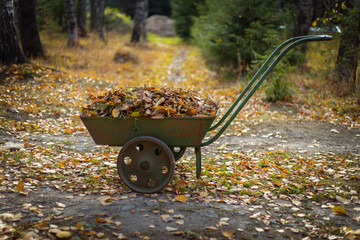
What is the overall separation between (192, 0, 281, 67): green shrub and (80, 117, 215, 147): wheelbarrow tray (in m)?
6.61

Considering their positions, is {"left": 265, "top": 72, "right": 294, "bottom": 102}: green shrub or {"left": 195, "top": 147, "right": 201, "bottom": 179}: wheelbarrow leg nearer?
{"left": 195, "top": 147, "right": 201, "bottom": 179}: wheelbarrow leg

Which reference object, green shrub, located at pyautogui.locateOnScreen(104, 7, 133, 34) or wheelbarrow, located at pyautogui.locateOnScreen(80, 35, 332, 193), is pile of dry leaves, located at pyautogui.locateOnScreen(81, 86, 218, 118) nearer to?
wheelbarrow, located at pyautogui.locateOnScreen(80, 35, 332, 193)

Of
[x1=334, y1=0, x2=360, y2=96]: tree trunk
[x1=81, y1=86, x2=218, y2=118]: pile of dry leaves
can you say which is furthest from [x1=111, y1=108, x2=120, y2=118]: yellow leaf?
[x1=334, y1=0, x2=360, y2=96]: tree trunk

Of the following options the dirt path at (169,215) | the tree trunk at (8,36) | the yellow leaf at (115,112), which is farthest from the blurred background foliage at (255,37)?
the yellow leaf at (115,112)

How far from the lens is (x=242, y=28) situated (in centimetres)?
1052

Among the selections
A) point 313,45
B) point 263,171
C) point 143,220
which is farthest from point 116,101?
point 313,45

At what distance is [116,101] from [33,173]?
1.51m

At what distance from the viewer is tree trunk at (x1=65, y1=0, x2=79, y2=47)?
11.6 meters

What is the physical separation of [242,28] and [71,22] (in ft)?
20.4

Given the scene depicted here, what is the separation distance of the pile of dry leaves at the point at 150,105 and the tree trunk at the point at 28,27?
6.87 metres

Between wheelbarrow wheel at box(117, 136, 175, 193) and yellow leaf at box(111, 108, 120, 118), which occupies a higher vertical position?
yellow leaf at box(111, 108, 120, 118)

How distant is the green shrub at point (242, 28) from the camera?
33.0 feet

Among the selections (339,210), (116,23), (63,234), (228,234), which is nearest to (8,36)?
(63,234)

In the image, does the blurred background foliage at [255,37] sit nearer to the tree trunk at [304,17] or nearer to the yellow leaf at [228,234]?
the tree trunk at [304,17]
